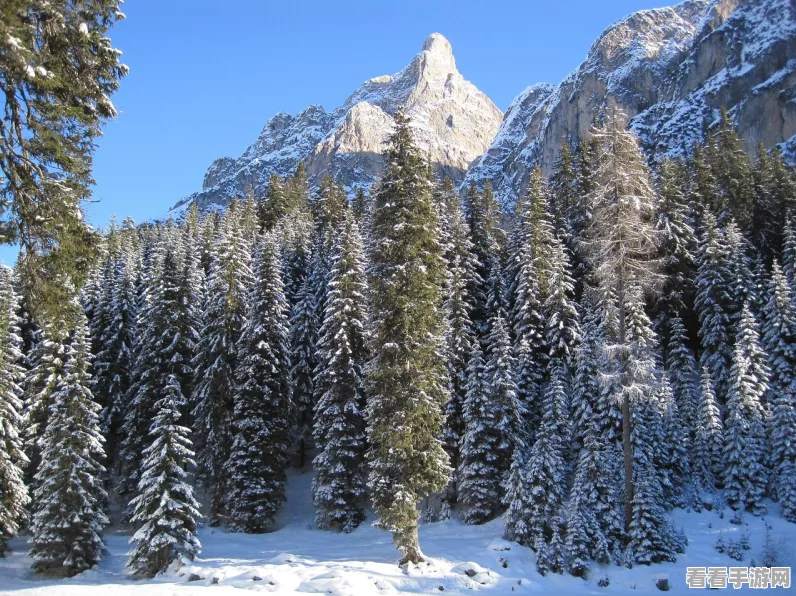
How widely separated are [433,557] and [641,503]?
8.70 metres

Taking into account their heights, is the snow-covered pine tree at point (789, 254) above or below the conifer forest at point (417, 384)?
above

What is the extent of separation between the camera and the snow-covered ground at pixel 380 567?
18.6 m

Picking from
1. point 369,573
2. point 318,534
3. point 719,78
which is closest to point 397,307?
point 369,573

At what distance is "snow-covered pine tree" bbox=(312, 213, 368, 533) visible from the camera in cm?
3133

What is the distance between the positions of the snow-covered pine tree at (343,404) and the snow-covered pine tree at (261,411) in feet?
8.42

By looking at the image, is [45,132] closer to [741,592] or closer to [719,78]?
[741,592]

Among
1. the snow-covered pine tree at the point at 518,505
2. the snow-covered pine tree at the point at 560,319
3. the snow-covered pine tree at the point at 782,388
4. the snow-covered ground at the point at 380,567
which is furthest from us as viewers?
the snow-covered pine tree at the point at 560,319

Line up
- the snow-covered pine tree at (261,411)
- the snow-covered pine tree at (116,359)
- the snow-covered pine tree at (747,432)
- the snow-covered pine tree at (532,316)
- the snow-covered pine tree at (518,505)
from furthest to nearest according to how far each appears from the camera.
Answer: the snow-covered pine tree at (116,359) < the snow-covered pine tree at (532,316) < the snow-covered pine tree at (261,411) < the snow-covered pine tree at (747,432) < the snow-covered pine tree at (518,505)

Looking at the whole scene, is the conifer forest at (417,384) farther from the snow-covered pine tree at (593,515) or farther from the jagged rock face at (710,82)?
the jagged rock face at (710,82)

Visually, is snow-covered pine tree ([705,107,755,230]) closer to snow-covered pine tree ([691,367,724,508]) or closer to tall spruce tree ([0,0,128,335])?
snow-covered pine tree ([691,367,724,508])

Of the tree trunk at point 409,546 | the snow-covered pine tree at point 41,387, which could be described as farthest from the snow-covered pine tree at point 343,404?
the snow-covered pine tree at point 41,387

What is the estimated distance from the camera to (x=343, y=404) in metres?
32.2

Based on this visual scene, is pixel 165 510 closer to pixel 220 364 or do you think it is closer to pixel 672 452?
pixel 220 364

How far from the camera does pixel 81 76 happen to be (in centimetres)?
1031
